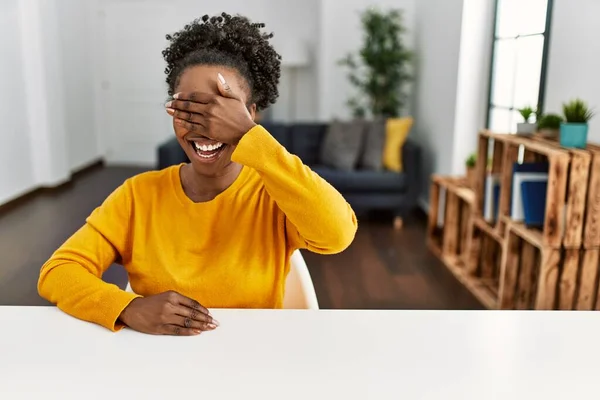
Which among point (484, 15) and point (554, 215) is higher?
point (484, 15)

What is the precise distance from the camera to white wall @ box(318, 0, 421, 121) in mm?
4297

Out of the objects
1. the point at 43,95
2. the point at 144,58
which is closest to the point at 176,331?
the point at 43,95

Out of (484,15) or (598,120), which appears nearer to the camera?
(598,120)

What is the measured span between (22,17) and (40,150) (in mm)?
959

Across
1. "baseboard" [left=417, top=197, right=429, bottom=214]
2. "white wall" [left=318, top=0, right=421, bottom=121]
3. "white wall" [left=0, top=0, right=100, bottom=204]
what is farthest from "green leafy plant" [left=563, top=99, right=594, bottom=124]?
"white wall" [left=318, top=0, right=421, bottom=121]

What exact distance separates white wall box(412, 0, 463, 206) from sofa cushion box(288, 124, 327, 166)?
2.37 feet

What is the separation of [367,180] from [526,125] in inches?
57.9

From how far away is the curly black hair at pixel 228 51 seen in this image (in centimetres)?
91

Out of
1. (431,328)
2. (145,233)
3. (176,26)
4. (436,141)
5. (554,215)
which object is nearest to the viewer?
(431,328)

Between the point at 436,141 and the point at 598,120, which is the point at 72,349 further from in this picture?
the point at 436,141

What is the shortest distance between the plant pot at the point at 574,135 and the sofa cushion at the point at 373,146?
1.80m

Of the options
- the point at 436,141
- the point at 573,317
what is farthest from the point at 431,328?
the point at 436,141

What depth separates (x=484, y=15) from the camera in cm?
288

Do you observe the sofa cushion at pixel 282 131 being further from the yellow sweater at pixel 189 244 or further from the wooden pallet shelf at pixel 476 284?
the yellow sweater at pixel 189 244
